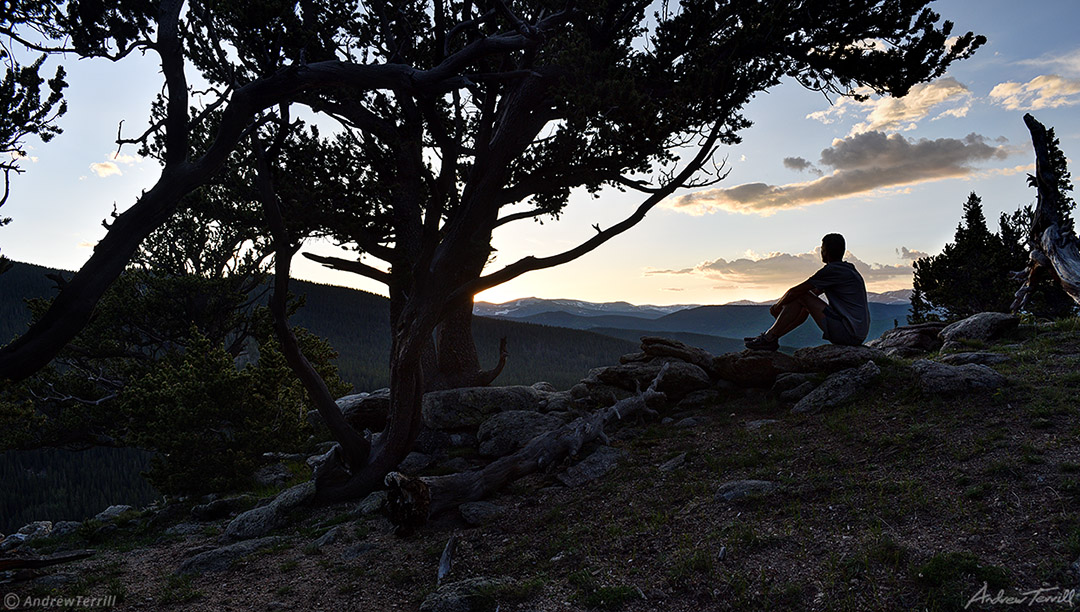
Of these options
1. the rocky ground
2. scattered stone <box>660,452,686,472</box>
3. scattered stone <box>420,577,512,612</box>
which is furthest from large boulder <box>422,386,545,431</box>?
scattered stone <box>420,577,512,612</box>

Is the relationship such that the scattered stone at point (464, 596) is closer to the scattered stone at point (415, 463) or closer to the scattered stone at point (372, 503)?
the scattered stone at point (372, 503)

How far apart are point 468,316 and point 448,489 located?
7673mm

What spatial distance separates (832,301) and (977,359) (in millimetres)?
3226

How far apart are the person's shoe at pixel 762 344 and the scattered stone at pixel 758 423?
195 cm

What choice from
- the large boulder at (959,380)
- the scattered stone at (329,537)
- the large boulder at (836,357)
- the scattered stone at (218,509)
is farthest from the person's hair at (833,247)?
the scattered stone at (218,509)

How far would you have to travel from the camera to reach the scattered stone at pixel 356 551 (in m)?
7.87

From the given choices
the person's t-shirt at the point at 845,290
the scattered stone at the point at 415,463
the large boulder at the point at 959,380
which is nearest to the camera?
the large boulder at the point at 959,380

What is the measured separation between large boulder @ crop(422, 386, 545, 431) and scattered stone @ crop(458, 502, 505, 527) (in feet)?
15.3

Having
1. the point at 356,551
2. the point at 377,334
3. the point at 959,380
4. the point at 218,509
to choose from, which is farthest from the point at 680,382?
the point at 377,334

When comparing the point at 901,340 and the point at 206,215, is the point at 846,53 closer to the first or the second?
the point at 901,340

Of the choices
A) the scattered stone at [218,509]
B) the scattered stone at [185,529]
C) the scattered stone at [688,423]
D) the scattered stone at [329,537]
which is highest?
the scattered stone at [688,423]

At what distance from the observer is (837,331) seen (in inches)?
433

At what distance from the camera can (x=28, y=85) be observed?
41.5ft

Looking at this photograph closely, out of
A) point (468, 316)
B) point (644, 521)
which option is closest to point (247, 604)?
point (644, 521)
